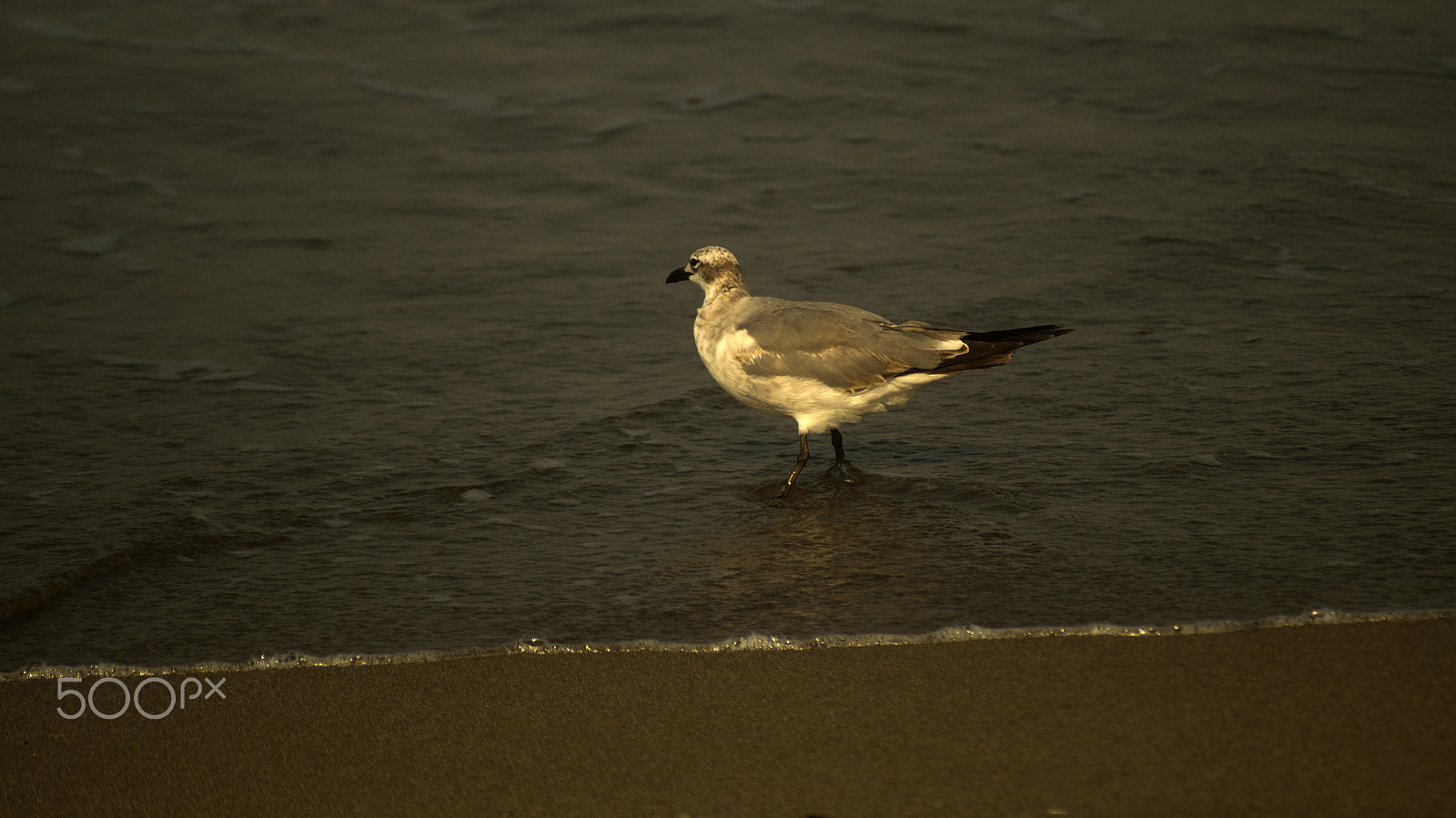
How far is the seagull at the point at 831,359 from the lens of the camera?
5445 millimetres

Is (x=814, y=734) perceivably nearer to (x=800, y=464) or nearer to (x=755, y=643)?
(x=755, y=643)

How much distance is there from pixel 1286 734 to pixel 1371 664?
0.53 m

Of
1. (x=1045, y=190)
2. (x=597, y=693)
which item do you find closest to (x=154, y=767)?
(x=597, y=693)

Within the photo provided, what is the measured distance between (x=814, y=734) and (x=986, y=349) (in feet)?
7.70

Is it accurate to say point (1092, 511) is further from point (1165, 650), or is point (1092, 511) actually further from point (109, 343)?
point (109, 343)

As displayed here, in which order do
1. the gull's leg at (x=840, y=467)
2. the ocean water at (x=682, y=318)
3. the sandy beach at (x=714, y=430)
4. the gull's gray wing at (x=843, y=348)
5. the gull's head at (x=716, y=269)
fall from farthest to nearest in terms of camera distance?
the gull's head at (x=716, y=269)
the gull's leg at (x=840, y=467)
the gull's gray wing at (x=843, y=348)
the ocean water at (x=682, y=318)
the sandy beach at (x=714, y=430)

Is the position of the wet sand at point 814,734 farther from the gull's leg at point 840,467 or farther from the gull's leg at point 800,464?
the gull's leg at point 840,467

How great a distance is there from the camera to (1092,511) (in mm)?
5035

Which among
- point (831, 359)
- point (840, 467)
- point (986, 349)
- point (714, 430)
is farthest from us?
point (714, 430)

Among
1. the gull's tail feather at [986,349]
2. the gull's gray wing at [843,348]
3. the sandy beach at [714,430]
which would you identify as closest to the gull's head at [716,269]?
the gull's gray wing at [843,348]

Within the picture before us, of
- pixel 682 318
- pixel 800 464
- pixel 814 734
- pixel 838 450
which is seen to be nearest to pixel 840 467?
pixel 838 450

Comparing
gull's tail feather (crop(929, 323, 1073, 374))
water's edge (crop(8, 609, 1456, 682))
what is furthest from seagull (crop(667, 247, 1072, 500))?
water's edge (crop(8, 609, 1456, 682))

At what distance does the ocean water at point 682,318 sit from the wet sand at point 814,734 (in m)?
0.23

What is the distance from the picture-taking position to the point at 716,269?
6.19m
